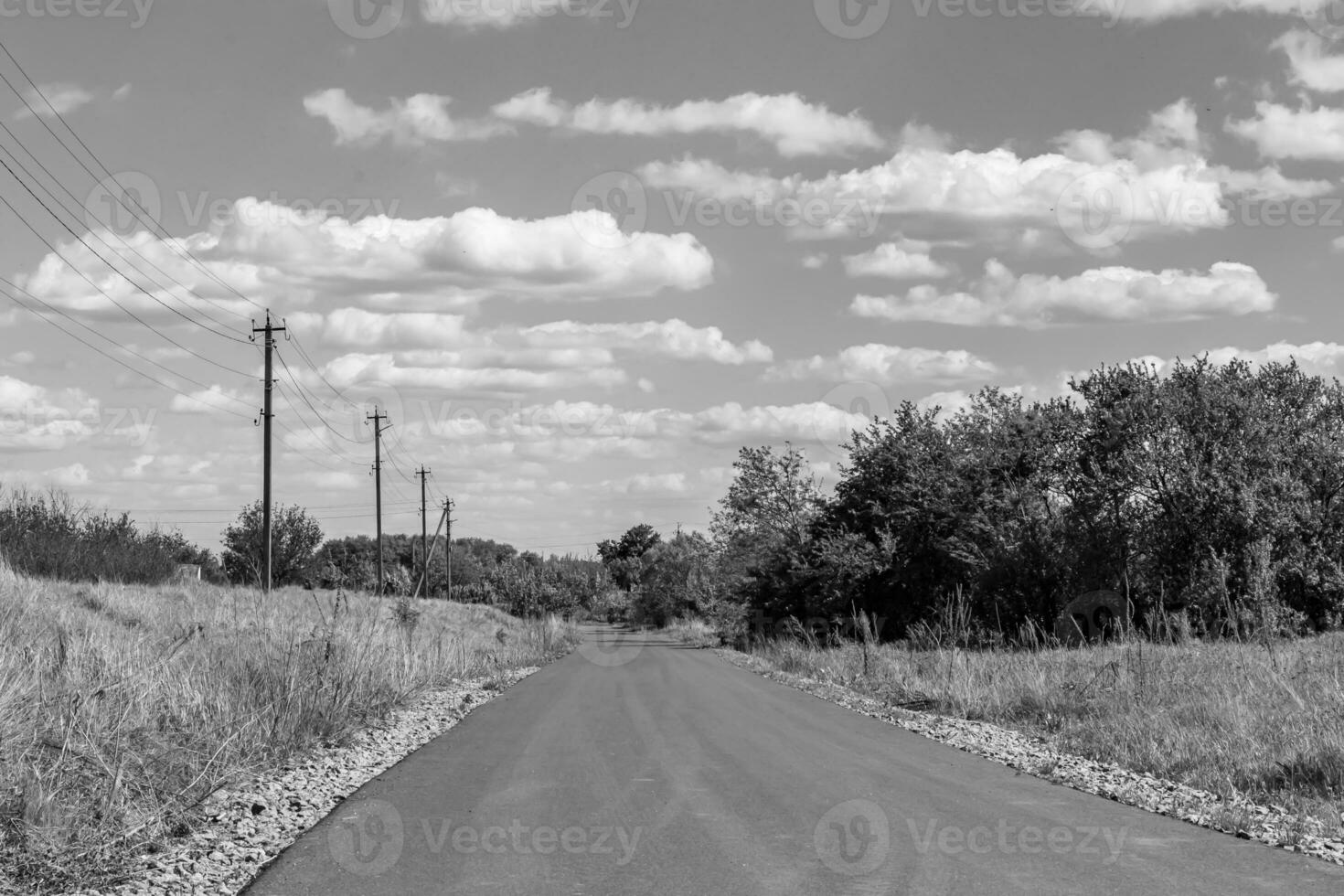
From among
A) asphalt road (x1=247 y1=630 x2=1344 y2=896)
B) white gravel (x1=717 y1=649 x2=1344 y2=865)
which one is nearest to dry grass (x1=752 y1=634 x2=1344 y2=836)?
white gravel (x1=717 y1=649 x2=1344 y2=865)

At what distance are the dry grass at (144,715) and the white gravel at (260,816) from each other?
0.65 ft

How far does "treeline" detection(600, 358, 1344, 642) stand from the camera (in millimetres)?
36875

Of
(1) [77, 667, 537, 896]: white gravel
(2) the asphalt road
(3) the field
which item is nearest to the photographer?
(2) the asphalt road

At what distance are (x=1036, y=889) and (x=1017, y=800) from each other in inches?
124

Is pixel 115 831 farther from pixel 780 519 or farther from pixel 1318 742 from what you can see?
pixel 780 519

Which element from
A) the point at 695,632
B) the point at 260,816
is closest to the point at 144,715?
the point at 260,816

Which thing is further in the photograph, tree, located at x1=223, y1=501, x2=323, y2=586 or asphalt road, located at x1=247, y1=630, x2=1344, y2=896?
tree, located at x1=223, y1=501, x2=323, y2=586

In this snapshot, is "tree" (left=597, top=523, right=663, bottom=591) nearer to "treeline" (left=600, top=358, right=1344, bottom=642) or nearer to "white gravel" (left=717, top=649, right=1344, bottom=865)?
"treeline" (left=600, top=358, right=1344, bottom=642)

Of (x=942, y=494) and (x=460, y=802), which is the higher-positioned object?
(x=942, y=494)

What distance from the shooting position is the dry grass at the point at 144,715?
788 cm

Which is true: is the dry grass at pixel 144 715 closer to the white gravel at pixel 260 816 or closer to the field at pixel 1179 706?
the white gravel at pixel 260 816

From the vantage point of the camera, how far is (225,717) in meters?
11.9

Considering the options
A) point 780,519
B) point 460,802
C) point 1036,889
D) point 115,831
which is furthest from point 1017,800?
point 780,519

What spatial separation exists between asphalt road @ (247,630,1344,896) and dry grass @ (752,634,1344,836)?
1859 millimetres
